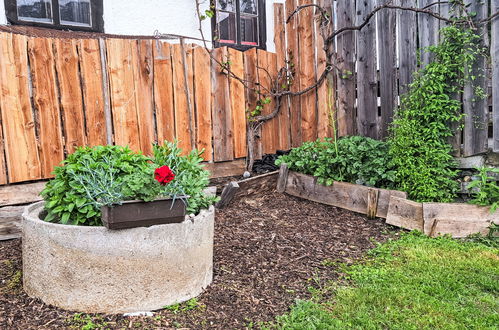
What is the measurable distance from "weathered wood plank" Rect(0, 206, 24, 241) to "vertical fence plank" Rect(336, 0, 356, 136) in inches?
149

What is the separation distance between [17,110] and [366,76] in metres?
3.84

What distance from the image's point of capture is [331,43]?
18.2 feet

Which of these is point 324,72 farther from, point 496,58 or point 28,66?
point 28,66

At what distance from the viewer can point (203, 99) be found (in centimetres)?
497

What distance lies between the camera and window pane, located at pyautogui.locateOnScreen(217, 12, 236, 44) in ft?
23.8

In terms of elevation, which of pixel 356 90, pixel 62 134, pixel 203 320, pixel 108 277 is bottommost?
pixel 203 320

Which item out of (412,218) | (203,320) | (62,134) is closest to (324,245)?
(412,218)

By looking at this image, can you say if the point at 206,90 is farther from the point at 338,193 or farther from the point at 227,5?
the point at 227,5

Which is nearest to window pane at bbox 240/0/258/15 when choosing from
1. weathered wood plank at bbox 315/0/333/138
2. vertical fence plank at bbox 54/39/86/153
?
weathered wood plank at bbox 315/0/333/138

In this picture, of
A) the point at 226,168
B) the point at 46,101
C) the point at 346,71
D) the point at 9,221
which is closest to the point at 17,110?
the point at 46,101

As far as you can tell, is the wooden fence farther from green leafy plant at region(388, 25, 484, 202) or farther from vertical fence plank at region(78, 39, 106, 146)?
green leafy plant at region(388, 25, 484, 202)

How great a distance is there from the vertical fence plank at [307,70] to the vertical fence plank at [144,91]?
2.22m

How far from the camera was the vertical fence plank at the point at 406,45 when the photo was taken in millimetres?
4727

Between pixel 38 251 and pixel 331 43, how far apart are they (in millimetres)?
4301
